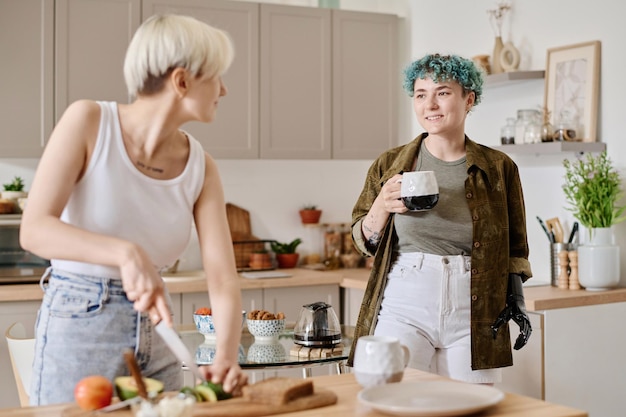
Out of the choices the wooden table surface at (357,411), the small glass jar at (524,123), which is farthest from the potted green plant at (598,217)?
the wooden table surface at (357,411)

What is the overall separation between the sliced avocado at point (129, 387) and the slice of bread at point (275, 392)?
0.16m

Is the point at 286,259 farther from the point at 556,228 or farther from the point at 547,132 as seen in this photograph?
the point at 547,132

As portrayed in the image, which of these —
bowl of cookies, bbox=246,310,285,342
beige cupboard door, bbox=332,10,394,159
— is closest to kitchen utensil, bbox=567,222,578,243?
beige cupboard door, bbox=332,10,394,159

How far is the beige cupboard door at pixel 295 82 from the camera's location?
473 centimetres

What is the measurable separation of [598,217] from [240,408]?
8.67ft

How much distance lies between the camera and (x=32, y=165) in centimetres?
454

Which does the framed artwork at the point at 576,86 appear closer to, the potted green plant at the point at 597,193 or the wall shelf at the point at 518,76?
the wall shelf at the point at 518,76

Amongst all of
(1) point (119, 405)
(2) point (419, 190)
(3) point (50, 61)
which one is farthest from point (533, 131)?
(1) point (119, 405)

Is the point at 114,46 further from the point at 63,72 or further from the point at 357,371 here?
the point at 357,371

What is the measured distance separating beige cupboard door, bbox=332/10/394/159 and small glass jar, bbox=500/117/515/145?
1022mm

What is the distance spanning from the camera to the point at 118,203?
161cm

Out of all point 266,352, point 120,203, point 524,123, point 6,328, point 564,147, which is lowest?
point 6,328

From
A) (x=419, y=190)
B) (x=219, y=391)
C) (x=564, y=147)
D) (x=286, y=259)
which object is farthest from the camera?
(x=286, y=259)

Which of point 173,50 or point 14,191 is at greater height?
point 173,50
